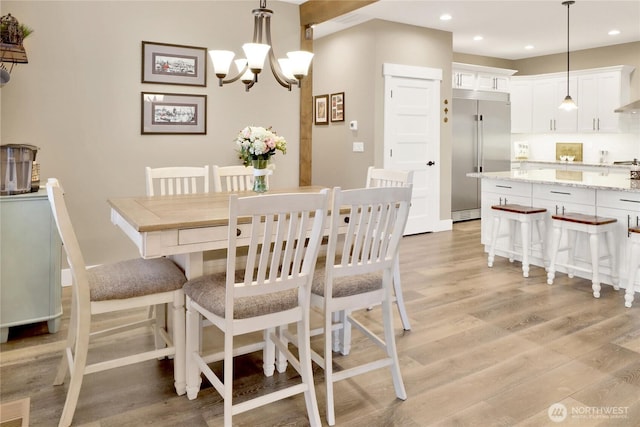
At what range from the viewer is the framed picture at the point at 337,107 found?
6.18m

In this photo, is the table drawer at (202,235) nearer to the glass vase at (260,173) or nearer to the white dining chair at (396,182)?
the glass vase at (260,173)

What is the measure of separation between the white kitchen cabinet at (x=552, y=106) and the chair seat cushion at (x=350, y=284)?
21.3 ft

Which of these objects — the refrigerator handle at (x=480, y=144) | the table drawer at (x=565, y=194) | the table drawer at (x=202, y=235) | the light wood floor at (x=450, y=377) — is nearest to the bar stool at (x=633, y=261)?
the light wood floor at (x=450, y=377)

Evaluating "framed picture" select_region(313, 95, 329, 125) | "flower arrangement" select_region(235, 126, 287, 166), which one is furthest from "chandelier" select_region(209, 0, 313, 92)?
"framed picture" select_region(313, 95, 329, 125)

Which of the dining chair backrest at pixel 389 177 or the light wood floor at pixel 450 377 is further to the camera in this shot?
the dining chair backrest at pixel 389 177

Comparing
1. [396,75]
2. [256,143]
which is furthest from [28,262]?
[396,75]

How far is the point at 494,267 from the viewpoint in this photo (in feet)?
15.0

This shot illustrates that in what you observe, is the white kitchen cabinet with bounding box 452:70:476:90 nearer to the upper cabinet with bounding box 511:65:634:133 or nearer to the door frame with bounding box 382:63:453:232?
the door frame with bounding box 382:63:453:232

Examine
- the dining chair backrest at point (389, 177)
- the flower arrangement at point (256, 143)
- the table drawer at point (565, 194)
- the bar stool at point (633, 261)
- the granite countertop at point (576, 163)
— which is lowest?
the bar stool at point (633, 261)

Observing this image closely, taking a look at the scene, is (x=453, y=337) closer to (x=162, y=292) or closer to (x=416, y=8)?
(x=162, y=292)

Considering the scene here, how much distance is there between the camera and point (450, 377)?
2418mm

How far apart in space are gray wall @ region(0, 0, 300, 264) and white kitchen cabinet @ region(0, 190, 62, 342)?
3.33 feet

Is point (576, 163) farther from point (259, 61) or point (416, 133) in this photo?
point (259, 61)

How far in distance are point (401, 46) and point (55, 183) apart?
4.73 meters
